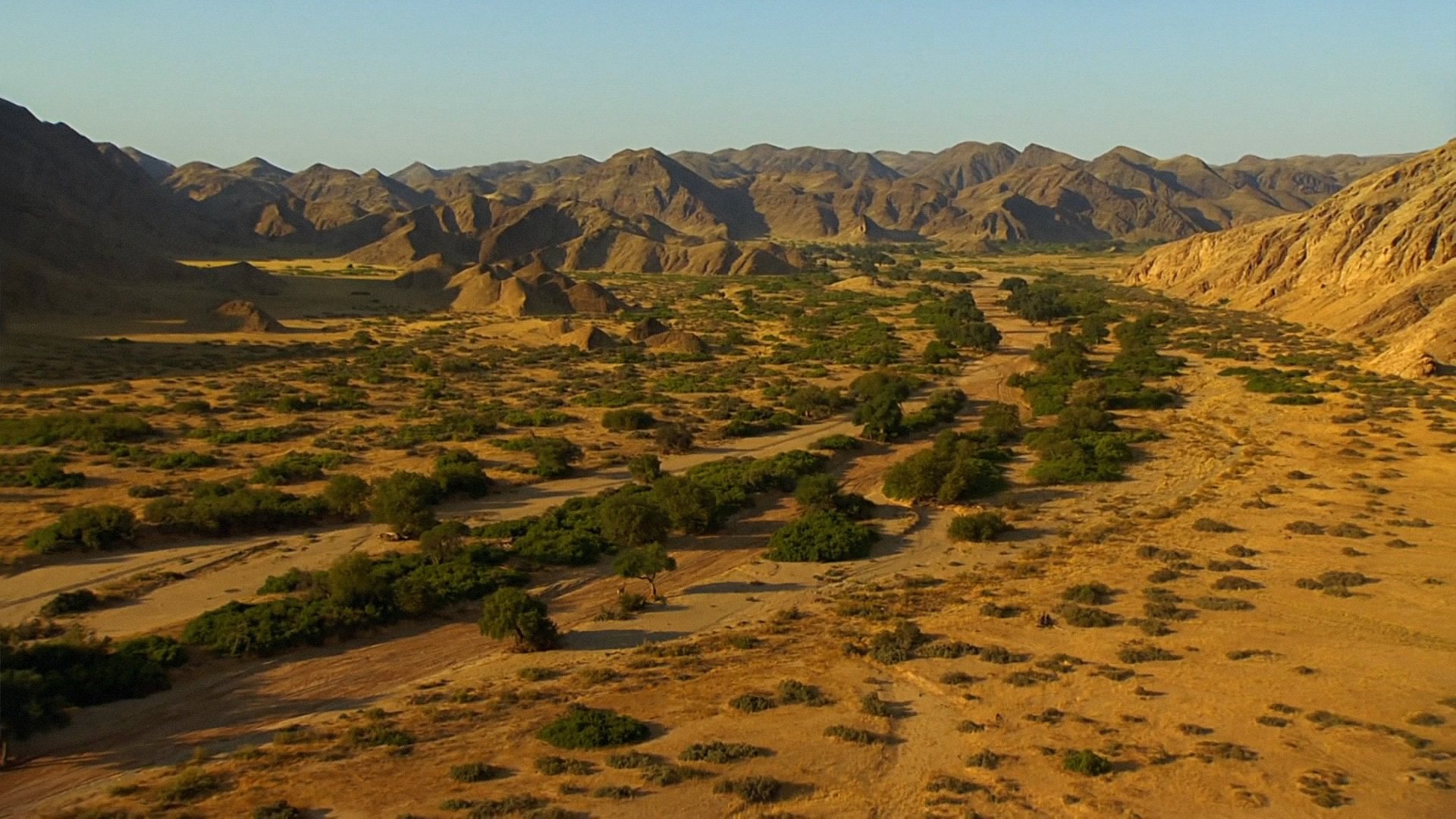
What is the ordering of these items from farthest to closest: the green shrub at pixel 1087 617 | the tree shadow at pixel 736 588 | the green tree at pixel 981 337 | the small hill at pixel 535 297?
the small hill at pixel 535 297 < the green tree at pixel 981 337 < the tree shadow at pixel 736 588 < the green shrub at pixel 1087 617

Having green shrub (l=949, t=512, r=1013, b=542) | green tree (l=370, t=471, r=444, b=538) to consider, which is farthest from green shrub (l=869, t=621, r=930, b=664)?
green tree (l=370, t=471, r=444, b=538)

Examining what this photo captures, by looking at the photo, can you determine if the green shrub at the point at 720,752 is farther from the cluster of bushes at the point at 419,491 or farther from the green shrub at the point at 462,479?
the green shrub at the point at 462,479

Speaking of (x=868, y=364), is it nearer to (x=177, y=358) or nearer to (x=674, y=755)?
(x=177, y=358)

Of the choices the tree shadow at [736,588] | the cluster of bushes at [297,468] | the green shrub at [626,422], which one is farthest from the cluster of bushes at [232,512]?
the green shrub at [626,422]

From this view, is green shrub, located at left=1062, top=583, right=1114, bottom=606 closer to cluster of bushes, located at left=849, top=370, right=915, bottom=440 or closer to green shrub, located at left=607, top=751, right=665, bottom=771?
green shrub, located at left=607, top=751, right=665, bottom=771

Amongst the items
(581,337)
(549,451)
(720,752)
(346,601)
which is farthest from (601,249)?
(720,752)

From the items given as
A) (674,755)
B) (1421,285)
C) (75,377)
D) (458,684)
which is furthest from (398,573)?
(1421,285)

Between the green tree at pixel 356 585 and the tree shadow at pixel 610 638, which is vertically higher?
the green tree at pixel 356 585

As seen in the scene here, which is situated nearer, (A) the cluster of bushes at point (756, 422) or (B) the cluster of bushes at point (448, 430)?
(B) the cluster of bushes at point (448, 430)
